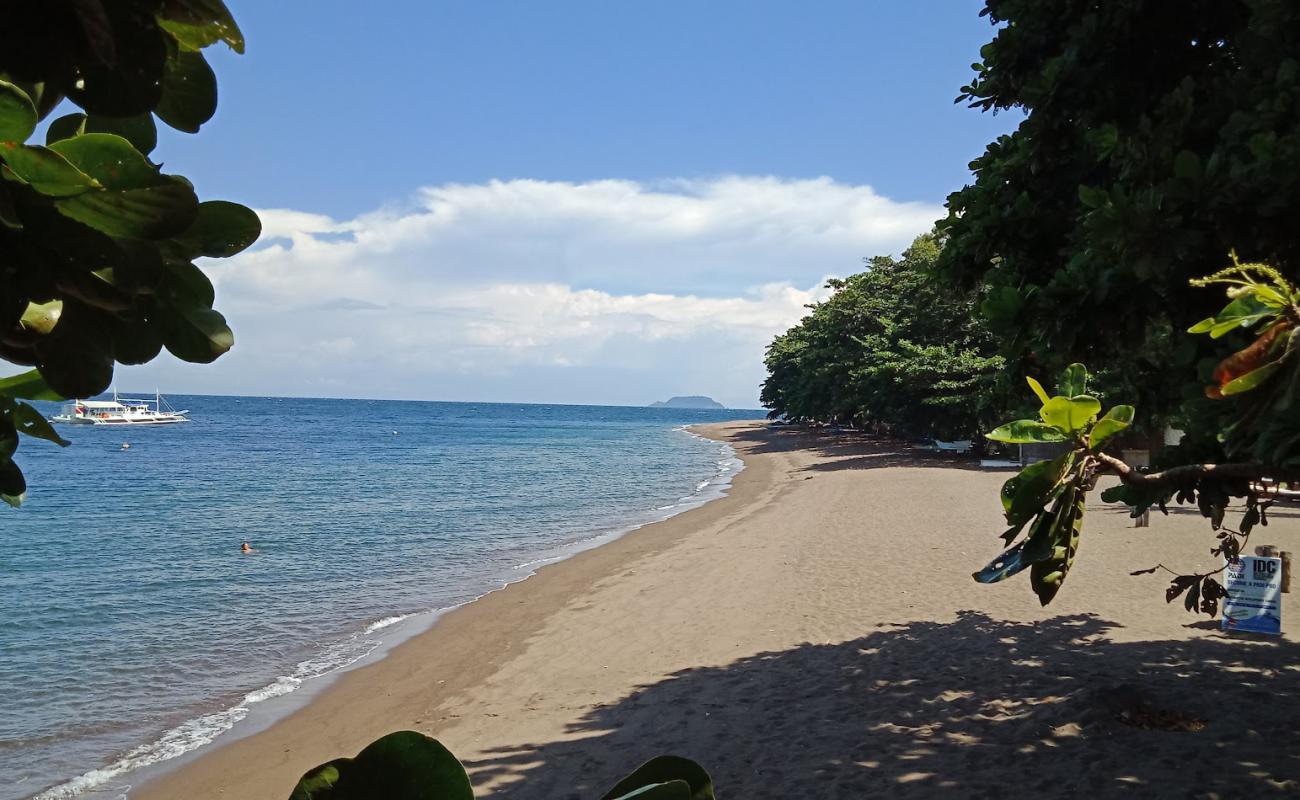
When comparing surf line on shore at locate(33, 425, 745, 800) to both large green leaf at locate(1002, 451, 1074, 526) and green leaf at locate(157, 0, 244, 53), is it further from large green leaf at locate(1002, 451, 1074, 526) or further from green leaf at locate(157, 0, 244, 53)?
green leaf at locate(157, 0, 244, 53)

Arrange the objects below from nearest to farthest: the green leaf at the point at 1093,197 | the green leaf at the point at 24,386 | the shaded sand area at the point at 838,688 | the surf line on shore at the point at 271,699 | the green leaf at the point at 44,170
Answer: the green leaf at the point at 44,170 < the green leaf at the point at 24,386 < the green leaf at the point at 1093,197 < the shaded sand area at the point at 838,688 < the surf line on shore at the point at 271,699

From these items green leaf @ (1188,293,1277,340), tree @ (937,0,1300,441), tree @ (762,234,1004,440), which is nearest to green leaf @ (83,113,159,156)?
green leaf @ (1188,293,1277,340)

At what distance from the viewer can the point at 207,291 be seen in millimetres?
895

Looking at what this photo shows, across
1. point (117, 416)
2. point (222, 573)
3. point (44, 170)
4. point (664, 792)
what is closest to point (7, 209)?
point (44, 170)

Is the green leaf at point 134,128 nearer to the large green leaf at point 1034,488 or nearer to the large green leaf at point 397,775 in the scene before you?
the large green leaf at point 397,775

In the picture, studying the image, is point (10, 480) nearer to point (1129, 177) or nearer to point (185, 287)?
point (185, 287)

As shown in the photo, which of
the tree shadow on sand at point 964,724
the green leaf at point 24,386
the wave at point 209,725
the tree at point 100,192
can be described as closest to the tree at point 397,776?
the tree at point 100,192

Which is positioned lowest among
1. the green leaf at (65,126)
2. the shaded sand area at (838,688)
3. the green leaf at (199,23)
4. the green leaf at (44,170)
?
the shaded sand area at (838,688)

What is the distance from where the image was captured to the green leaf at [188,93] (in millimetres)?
797

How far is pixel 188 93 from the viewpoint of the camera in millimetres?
823

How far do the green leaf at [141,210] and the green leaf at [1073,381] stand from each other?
5.19 ft

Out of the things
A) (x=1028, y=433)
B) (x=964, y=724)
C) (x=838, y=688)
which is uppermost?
(x=1028, y=433)

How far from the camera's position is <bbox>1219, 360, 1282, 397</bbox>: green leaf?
1454mm

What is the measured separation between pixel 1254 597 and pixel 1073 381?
27.8 ft
